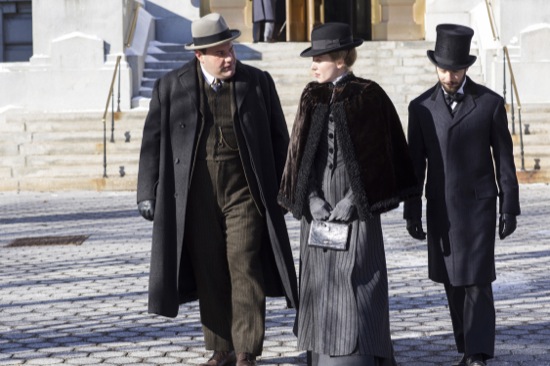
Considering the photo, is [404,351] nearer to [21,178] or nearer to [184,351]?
[184,351]

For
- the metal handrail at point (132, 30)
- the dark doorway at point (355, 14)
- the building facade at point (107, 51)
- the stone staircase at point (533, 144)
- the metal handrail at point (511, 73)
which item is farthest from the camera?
the dark doorway at point (355, 14)

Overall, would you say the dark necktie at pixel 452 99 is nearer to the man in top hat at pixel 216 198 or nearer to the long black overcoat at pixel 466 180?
the long black overcoat at pixel 466 180

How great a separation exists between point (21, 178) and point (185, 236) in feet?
44.4

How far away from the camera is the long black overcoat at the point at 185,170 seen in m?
7.29

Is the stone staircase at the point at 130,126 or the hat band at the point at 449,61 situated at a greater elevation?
the hat band at the point at 449,61

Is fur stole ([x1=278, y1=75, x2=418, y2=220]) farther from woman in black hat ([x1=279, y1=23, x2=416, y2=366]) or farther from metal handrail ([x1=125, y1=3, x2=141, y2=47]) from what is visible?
metal handrail ([x1=125, y1=3, x2=141, y2=47])

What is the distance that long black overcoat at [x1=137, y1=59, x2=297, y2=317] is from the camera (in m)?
7.29

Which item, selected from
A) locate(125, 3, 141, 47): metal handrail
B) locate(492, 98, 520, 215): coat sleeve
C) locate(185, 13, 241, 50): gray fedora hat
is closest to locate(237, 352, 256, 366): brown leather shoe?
locate(492, 98, 520, 215): coat sleeve

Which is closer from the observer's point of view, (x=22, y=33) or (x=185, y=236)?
(x=185, y=236)

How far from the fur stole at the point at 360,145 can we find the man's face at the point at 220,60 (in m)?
0.80

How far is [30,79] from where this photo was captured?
24188 mm

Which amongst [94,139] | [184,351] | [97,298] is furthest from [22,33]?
[184,351]

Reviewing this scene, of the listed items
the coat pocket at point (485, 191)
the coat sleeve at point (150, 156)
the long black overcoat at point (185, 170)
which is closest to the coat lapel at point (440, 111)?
the coat pocket at point (485, 191)

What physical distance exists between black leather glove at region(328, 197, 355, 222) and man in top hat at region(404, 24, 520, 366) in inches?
32.1
